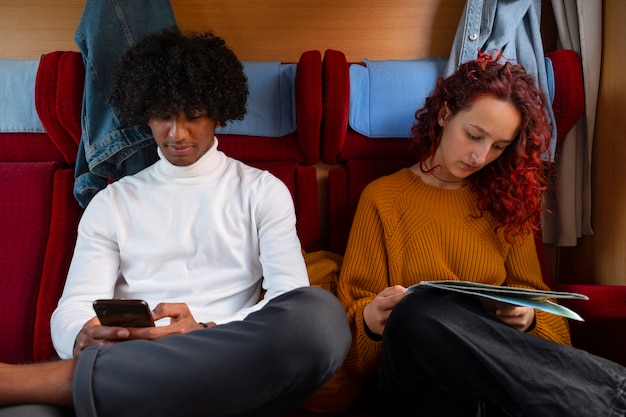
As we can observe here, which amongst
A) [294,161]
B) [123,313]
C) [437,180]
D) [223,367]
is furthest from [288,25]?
[223,367]

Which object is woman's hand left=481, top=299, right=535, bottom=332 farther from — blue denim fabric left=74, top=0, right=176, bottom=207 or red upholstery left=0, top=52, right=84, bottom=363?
red upholstery left=0, top=52, right=84, bottom=363

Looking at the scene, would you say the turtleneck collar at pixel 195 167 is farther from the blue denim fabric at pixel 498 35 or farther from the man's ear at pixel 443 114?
the blue denim fabric at pixel 498 35

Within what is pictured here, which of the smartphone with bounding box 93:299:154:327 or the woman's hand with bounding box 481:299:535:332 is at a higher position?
the smartphone with bounding box 93:299:154:327

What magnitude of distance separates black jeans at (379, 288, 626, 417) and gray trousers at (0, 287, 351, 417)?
0.18m

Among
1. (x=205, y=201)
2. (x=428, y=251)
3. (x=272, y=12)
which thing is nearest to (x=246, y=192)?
(x=205, y=201)

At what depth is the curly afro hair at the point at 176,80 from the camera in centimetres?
123

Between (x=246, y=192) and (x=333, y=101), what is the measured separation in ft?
1.24

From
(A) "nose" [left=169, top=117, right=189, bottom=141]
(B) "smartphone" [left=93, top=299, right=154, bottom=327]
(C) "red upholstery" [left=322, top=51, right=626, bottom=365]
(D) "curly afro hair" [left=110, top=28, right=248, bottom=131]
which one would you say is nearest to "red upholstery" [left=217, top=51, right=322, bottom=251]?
(C) "red upholstery" [left=322, top=51, right=626, bottom=365]

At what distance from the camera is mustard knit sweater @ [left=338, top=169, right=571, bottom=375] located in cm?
134

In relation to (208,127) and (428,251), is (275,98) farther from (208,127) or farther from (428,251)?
(428,251)

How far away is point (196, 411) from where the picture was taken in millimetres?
843

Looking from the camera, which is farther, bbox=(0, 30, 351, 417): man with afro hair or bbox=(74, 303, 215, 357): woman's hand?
bbox=(0, 30, 351, 417): man with afro hair

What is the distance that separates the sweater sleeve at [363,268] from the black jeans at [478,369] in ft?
0.58

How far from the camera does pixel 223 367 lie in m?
0.84
